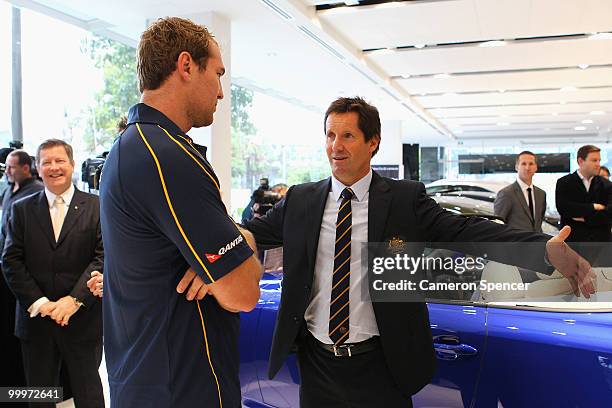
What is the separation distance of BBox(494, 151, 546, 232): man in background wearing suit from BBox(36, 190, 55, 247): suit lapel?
3878mm

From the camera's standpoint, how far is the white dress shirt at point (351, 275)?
169cm

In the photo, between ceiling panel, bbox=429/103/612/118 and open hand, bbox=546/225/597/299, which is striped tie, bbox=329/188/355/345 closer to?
open hand, bbox=546/225/597/299

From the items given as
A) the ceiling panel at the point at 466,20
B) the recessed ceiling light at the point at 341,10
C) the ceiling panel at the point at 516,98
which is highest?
the ceiling panel at the point at 516,98

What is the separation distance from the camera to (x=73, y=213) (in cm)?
285

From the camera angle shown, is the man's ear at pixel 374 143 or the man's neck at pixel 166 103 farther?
the man's ear at pixel 374 143

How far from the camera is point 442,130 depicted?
1764 cm

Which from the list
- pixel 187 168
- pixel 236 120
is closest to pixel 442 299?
pixel 187 168

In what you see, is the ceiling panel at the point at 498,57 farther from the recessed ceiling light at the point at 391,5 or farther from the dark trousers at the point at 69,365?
the dark trousers at the point at 69,365

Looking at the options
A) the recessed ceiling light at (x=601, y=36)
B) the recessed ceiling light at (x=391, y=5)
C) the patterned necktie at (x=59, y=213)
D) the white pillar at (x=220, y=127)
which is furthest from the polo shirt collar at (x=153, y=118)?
the recessed ceiling light at (x=601, y=36)

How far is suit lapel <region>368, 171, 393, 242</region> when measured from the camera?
67.6 inches

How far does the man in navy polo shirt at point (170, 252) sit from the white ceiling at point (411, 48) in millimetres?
4544

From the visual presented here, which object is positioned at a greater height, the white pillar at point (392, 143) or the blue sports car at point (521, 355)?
the white pillar at point (392, 143)

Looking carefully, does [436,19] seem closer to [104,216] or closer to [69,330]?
[69,330]

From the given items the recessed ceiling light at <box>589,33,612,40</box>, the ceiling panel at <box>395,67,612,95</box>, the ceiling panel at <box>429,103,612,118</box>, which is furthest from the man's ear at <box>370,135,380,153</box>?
the ceiling panel at <box>429,103,612,118</box>
